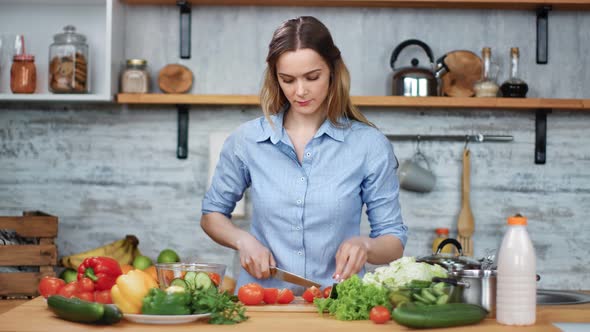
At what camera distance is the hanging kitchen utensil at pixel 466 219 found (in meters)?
3.43

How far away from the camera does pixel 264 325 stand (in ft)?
5.41

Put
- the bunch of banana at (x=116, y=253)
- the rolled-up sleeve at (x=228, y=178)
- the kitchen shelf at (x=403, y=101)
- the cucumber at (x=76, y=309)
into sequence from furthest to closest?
the kitchen shelf at (x=403, y=101) → the bunch of banana at (x=116, y=253) → the rolled-up sleeve at (x=228, y=178) → the cucumber at (x=76, y=309)

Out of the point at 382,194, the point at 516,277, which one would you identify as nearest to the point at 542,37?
the point at 382,194

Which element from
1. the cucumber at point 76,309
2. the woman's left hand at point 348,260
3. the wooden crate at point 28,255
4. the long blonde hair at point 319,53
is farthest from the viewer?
the wooden crate at point 28,255

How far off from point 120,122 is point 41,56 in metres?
0.43

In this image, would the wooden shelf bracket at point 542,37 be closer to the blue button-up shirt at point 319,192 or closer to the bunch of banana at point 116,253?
the blue button-up shirt at point 319,192

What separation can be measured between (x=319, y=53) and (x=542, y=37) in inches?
63.7

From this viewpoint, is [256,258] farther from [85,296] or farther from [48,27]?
[48,27]

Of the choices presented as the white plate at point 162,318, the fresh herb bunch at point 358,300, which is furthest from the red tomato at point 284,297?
the white plate at point 162,318

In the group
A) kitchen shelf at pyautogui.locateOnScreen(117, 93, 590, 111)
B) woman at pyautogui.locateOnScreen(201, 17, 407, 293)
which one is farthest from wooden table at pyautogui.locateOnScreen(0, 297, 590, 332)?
kitchen shelf at pyautogui.locateOnScreen(117, 93, 590, 111)

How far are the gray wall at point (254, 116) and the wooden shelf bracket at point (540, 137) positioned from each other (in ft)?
0.11

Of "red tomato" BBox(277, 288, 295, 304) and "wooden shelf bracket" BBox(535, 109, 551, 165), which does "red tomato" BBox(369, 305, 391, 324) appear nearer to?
"red tomato" BBox(277, 288, 295, 304)

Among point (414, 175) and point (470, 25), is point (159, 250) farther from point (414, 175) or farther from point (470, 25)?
point (470, 25)

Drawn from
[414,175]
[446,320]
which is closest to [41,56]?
[414,175]
